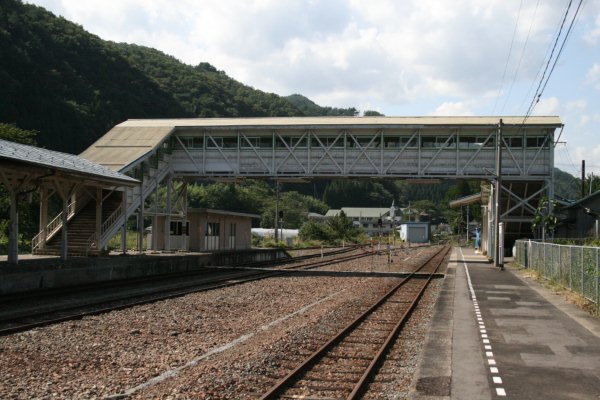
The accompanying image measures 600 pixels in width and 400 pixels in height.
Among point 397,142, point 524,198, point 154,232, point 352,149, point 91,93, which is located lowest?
point 154,232

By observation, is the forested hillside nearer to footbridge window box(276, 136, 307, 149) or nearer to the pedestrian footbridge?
the pedestrian footbridge

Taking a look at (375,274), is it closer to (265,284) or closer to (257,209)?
(265,284)

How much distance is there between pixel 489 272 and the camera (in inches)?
1206

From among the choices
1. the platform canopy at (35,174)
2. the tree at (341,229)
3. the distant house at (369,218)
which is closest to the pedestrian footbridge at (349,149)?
the platform canopy at (35,174)

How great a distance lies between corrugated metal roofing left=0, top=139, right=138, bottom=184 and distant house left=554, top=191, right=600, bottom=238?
27.2 metres

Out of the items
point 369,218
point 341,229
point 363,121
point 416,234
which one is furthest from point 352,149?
point 369,218

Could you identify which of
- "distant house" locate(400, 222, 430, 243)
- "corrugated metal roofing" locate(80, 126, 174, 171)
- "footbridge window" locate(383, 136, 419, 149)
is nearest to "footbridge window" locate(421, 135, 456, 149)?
"footbridge window" locate(383, 136, 419, 149)

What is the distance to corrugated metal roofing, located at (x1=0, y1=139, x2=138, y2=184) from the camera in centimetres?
2011

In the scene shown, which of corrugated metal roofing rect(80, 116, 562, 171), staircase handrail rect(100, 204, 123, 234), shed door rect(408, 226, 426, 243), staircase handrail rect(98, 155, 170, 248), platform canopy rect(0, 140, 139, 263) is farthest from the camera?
shed door rect(408, 226, 426, 243)

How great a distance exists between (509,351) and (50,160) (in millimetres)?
18512

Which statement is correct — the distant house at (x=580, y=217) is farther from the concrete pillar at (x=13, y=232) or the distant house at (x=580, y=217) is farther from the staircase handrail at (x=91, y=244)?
the concrete pillar at (x=13, y=232)

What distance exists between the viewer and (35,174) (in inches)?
849

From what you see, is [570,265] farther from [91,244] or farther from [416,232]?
[416,232]

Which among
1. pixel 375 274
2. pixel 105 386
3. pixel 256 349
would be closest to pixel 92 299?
pixel 256 349
